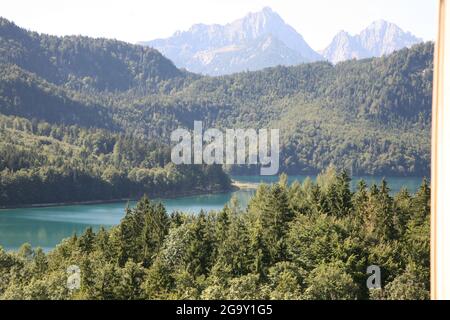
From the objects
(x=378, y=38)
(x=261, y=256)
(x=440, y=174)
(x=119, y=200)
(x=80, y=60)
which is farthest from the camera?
(x=80, y=60)

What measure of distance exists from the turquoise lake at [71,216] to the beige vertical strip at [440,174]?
441 inches

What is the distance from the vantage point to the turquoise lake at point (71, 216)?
15977 millimetres

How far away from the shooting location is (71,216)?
20016mm

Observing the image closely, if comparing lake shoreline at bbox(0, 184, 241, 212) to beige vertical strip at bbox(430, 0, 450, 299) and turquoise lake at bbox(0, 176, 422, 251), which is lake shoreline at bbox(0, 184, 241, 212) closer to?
turquoise lake at bbox(0, 176, 422, 251)

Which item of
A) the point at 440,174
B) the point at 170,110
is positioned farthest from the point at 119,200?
the point at 440,174

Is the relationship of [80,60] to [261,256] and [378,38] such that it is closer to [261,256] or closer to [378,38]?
[378,38]

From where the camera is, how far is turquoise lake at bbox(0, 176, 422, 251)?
16.0m

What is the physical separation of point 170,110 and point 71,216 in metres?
19.9

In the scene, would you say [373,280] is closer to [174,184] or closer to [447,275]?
[447,275]

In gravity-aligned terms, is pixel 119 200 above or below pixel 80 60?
below

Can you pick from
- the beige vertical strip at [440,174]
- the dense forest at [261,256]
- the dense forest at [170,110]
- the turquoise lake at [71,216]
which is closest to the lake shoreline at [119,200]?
the turquoise lake at [71,216]

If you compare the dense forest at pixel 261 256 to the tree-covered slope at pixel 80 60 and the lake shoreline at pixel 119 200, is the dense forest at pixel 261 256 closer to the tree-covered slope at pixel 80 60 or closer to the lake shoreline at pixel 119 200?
the lake shoreline at pixel 119 200

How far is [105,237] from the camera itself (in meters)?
10.3
